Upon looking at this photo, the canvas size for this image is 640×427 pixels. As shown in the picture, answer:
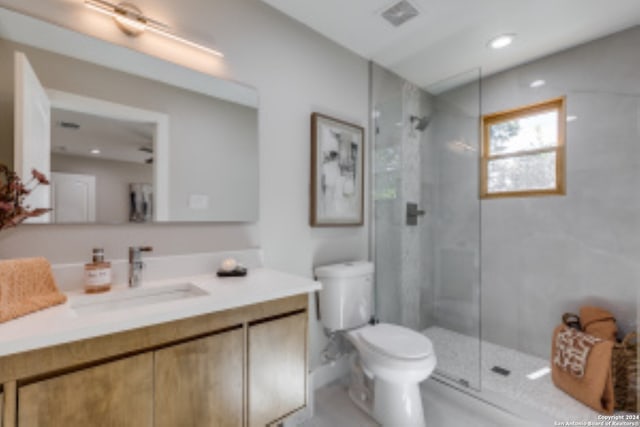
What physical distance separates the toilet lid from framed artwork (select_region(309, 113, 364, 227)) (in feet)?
2.40

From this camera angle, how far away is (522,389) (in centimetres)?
197

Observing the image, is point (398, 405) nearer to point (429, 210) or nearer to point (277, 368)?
point (277, 368)

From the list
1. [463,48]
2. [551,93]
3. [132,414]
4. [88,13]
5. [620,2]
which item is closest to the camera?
[132,414]

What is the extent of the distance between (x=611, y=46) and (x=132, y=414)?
3.37 meters

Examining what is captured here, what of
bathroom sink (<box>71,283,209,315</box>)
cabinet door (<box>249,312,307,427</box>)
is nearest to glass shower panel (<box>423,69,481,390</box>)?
cabinet door (<box>249,312,307,427</box>)

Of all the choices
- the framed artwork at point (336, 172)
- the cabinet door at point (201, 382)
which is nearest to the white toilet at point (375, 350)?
the framed artwork at point (336, 172)

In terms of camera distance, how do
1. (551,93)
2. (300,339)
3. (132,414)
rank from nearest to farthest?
(132,414) → (300,339) → (551,93)

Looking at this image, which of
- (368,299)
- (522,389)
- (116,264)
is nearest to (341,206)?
(368,299)

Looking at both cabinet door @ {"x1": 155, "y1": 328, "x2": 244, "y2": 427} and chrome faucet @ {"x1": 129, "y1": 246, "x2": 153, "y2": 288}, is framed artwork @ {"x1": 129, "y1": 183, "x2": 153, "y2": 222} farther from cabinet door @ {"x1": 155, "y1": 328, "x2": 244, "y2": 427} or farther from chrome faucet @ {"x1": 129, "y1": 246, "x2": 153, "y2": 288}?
cabinet door @ {"x1": 155, "y1": 328, "x2": 244, "y2": 427}

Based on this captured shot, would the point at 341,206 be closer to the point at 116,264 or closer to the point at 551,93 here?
the point at 116,264

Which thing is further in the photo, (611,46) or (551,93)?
(551,93)

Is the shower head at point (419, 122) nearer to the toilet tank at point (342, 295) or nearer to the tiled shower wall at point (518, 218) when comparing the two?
the tiled shower wall at point (518, 218)

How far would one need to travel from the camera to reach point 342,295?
186cm

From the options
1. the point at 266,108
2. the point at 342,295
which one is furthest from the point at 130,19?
the point at 342,295
